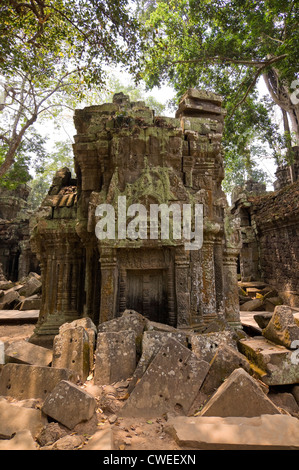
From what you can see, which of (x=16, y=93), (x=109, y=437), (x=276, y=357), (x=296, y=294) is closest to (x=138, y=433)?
(x=109, y=437)

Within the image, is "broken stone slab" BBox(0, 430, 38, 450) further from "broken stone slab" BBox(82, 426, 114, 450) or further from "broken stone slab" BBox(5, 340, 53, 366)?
"broken stone slab" BBox(5, 340, 53, 366)

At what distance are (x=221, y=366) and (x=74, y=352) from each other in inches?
59.8

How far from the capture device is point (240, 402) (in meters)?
2.35

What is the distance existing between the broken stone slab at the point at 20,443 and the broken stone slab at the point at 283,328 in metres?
2.57

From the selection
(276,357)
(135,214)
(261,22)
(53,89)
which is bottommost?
(276,357)

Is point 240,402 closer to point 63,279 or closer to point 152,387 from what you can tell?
point 152,387

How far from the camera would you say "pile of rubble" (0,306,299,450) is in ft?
6.88

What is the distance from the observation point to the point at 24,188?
751 inches

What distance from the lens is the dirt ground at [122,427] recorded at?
6.74 ft

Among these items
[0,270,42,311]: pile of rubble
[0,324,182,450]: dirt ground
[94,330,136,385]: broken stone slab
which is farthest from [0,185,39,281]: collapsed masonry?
[0,324,182,450]: dirt ground

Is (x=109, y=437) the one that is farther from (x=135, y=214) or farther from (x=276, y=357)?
(x=135, y=214)

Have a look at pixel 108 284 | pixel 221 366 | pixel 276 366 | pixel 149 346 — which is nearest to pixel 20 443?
pixel 149 346

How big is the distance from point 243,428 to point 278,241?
998 cm

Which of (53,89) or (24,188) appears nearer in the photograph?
(53,89)
